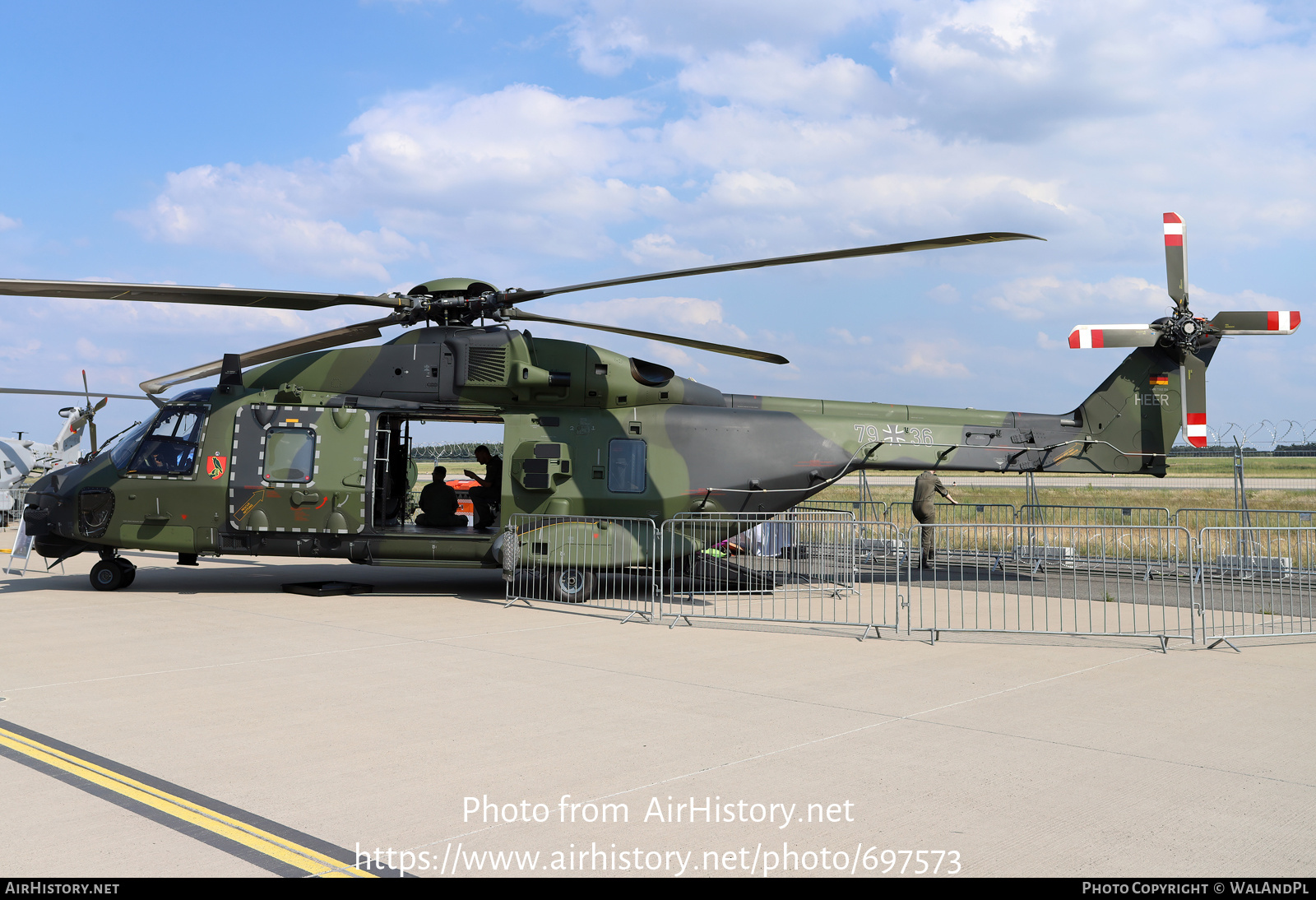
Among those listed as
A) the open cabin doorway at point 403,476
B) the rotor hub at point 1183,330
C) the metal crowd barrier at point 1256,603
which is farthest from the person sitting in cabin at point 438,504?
the rotor hub at point 1183,330

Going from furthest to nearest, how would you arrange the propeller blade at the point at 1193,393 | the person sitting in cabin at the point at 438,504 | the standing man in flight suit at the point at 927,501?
the standing man in flight suit at the point at 927,501
the propeller blade at the point at 1193,393
the person sitting in cabin at the point at 438,504

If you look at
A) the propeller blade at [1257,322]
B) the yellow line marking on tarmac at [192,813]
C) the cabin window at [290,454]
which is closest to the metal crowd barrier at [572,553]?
the cabin window at [290,454]

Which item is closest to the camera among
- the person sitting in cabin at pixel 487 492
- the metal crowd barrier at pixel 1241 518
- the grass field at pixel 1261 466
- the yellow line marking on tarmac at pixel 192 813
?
the yellow line marking on tarmac at pixel 192 813

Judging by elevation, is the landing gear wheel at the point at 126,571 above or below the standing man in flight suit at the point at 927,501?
below

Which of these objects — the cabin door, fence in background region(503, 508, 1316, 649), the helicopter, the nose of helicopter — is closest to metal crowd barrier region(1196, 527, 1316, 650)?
fence in background region(503, 508, 1316, 649)

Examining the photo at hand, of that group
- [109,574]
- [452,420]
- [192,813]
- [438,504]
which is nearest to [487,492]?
[438,504]

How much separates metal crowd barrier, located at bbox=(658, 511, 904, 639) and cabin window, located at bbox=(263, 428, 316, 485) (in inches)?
189

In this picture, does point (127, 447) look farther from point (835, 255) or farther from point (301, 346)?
point (835, 255)

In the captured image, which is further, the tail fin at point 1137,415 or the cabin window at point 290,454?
the tail fin at point 1137,415

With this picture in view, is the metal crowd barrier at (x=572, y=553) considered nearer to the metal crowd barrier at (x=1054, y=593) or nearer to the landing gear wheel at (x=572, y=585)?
the landing gear wheel at (x=572, y=585)

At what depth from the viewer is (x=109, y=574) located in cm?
1222

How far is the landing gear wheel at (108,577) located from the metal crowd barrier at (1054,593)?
10.3 meters

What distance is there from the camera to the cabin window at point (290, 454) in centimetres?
1195

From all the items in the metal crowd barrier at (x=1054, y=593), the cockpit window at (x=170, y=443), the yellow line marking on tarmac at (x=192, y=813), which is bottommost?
the yellow line marking on tarmac at (x=192, y=813)
